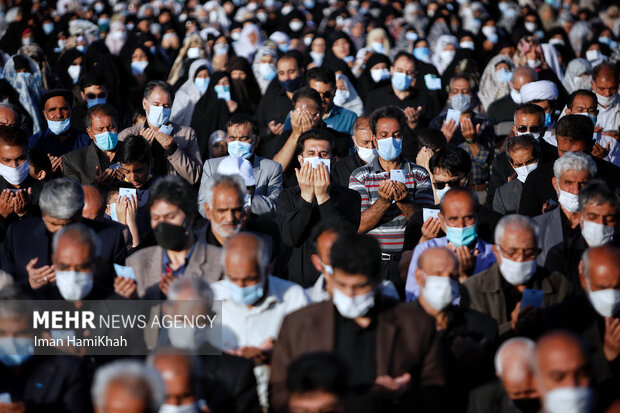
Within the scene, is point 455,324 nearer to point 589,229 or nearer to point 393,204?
point 589,229

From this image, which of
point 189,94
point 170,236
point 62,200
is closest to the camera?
point 170,236

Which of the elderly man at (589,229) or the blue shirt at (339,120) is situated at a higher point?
the blue shirt at (339,120)

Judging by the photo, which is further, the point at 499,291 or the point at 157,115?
the point at 157,115

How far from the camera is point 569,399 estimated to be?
3689mm

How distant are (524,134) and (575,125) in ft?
2.41

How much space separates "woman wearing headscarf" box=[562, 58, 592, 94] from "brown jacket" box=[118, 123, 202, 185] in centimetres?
548

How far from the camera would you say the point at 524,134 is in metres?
7.55

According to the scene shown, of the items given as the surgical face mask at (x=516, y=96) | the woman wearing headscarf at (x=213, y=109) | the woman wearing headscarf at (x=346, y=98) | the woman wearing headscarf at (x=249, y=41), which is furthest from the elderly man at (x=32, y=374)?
the woman wearing headscarf at (x=249, y=41)

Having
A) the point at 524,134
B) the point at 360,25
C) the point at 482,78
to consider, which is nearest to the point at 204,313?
the point at 524,134

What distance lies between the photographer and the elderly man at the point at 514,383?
4.04 m

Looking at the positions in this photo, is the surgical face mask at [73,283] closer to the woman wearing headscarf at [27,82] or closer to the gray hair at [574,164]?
the gray hair at [574,164]

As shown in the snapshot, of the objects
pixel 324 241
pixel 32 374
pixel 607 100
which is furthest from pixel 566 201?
pixel 32 374

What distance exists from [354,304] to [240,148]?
338cm

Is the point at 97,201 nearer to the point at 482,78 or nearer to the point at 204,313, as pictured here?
the point at 204,313
